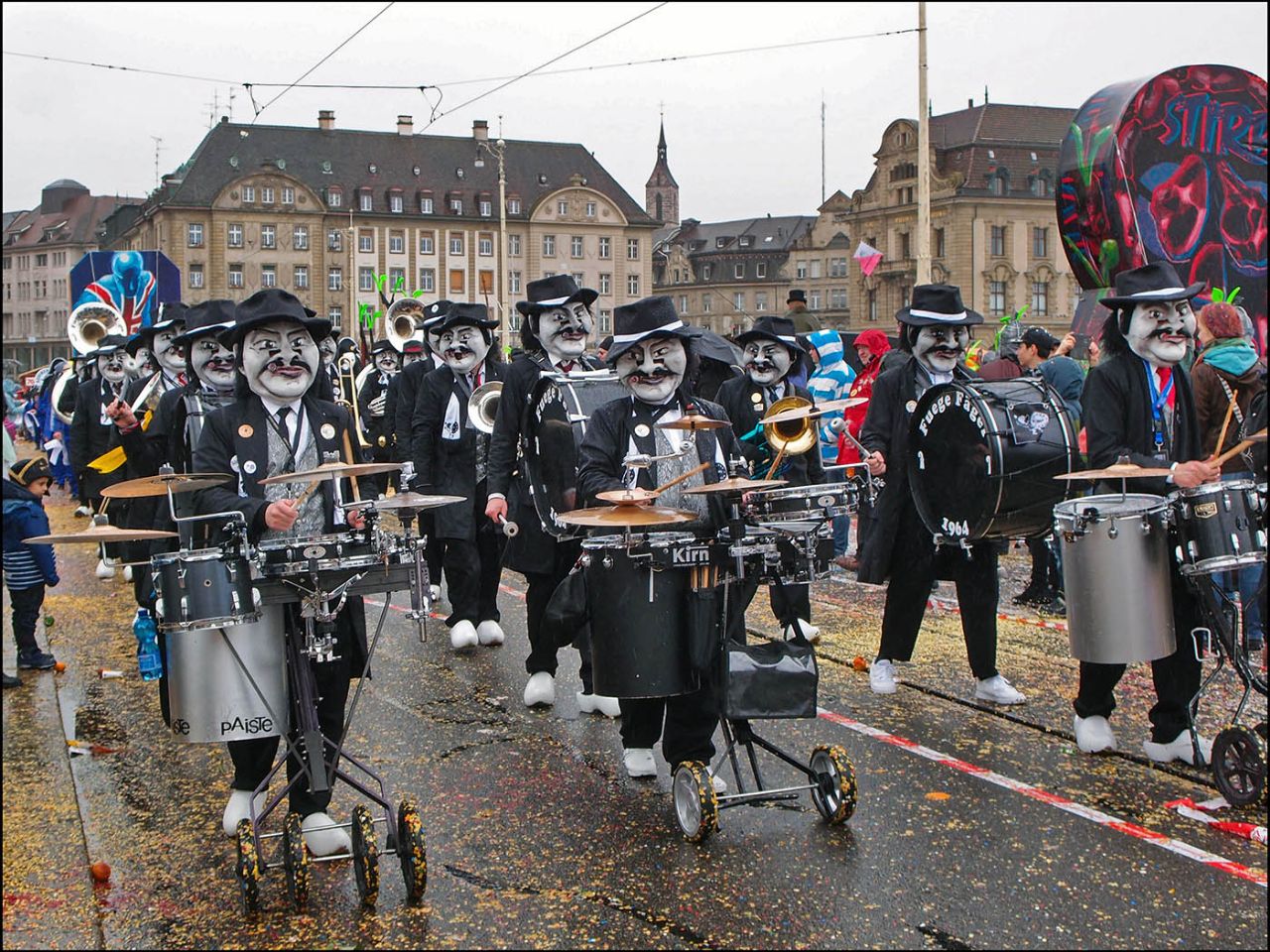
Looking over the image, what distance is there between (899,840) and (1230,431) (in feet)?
11.6

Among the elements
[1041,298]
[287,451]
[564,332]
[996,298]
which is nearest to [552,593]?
[564,332]

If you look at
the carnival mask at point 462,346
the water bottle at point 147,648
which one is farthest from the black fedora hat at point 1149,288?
the water bottle at point 147,648

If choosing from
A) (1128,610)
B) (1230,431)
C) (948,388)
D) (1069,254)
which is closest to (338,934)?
(1128,610)

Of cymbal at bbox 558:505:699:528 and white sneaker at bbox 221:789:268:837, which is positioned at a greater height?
cymbal at bbox 558:505:699:528

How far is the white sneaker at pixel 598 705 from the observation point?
7094mm

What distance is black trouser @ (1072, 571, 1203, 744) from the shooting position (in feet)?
19.5

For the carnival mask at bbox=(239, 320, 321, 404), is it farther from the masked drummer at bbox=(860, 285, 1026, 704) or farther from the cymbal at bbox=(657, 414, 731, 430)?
the masked drummer at bbox=(860, 285, 1026, 704)

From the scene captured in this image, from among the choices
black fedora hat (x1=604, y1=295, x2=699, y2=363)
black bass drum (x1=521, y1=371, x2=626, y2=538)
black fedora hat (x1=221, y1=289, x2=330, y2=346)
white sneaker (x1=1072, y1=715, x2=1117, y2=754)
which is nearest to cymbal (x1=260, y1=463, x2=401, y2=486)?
black fedora hat (x1=221, y1=289, x2=330, y2=346)

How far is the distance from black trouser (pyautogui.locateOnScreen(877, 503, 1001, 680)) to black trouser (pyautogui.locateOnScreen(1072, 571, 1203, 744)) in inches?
36.1

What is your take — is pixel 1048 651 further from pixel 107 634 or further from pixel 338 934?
pixel 107 634

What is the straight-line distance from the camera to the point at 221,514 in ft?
16.0

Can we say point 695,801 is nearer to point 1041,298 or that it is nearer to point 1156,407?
point 1156,407

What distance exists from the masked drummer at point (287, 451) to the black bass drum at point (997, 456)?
282cm

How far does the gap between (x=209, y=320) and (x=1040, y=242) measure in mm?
66289
